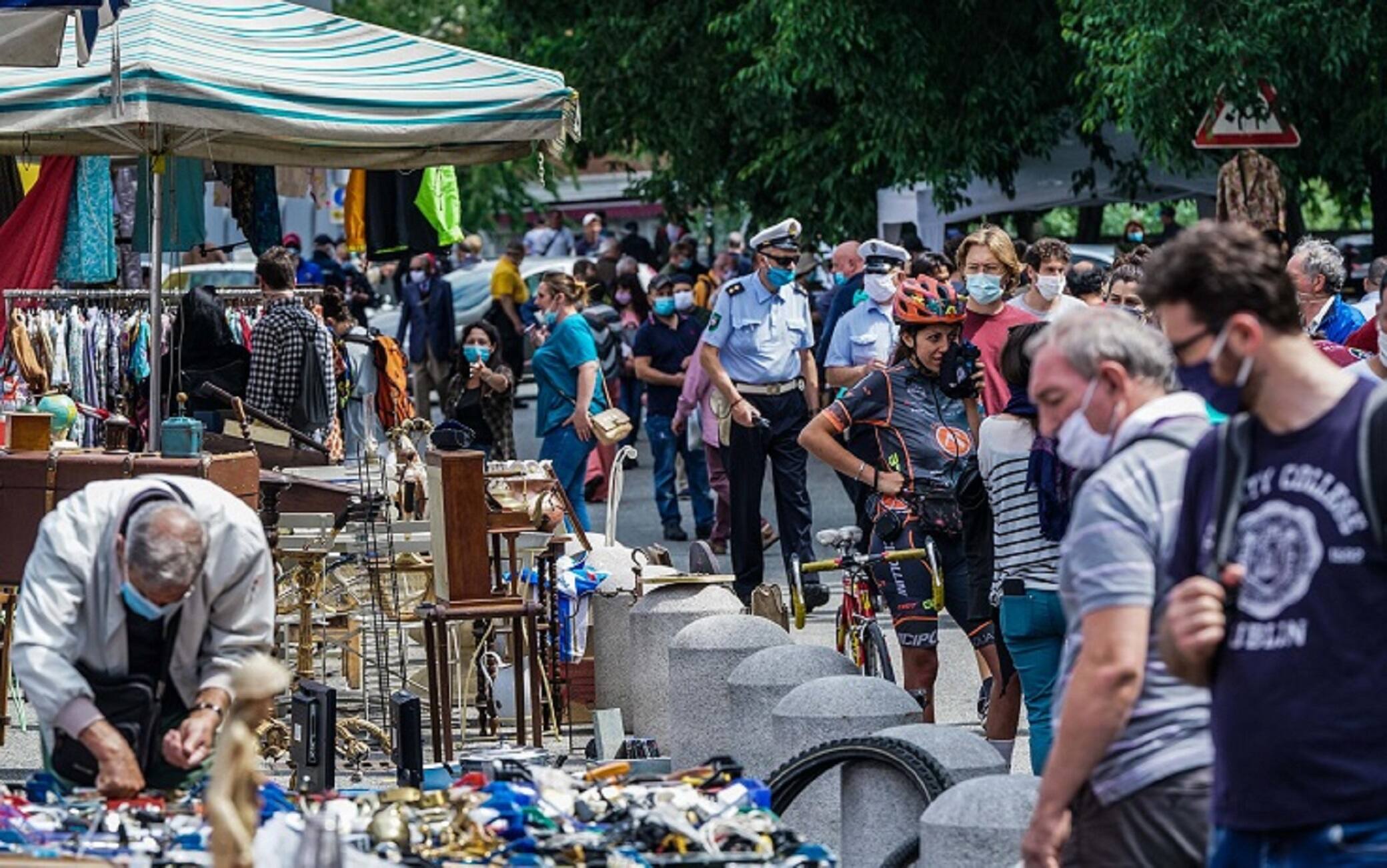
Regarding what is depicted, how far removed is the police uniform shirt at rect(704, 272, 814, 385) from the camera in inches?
561

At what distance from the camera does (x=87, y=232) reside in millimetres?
14414

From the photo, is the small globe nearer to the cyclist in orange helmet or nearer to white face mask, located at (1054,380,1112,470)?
the cyclist in orange helmet

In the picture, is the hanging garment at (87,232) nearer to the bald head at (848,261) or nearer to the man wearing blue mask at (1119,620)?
the bald head at (848,261)

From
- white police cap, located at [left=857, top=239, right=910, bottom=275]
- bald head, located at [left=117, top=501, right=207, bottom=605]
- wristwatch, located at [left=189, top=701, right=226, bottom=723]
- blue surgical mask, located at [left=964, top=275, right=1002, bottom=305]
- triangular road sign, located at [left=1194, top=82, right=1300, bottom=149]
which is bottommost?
wristwatch, located at [left=189, top=701, right=226, bottom=723]

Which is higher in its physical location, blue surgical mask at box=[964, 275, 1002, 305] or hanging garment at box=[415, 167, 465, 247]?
hanging garment at box=[415, 167, 465, 247]

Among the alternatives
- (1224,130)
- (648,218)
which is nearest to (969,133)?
(1224,130)

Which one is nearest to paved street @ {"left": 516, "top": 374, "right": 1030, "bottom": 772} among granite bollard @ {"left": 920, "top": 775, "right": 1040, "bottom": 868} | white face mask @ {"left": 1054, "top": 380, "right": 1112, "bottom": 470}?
granite bollard @ {"left": 920, "top": 775, "right": 1040, "bottom": 868}

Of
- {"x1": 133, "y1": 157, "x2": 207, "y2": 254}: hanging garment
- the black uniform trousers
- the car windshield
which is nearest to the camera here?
the black uniform trousers

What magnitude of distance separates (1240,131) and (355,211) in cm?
538

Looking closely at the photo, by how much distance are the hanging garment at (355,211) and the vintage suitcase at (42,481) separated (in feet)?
22.1

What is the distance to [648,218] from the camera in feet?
214

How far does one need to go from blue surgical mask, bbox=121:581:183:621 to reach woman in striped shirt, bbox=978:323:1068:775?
2776 mm

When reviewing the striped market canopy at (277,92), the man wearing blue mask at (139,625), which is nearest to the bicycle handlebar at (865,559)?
the striped market canopy at (277,92)

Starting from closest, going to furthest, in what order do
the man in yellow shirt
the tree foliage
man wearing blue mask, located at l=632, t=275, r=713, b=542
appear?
1. man wearing blue mask, located at l=632, t=275, r=713, b=542
2. the tree foliage
3. the man in yellow shirt
